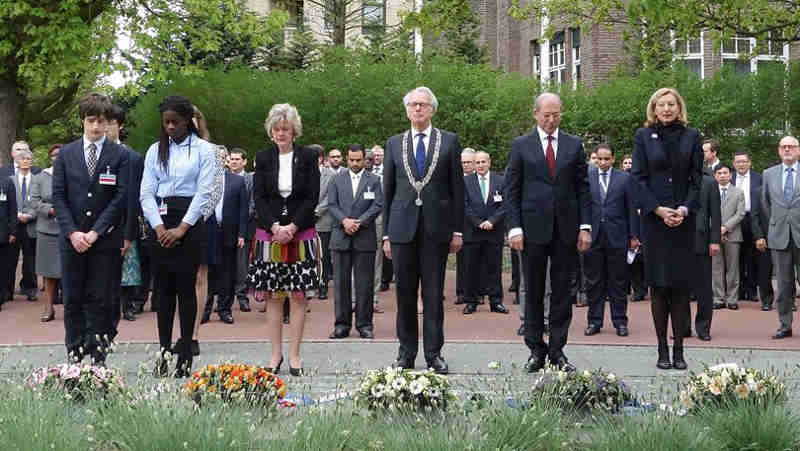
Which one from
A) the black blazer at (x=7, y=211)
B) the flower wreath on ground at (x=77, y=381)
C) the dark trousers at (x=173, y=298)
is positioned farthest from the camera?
the black blazer at (x=7, y=211)

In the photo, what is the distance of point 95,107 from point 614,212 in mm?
6380

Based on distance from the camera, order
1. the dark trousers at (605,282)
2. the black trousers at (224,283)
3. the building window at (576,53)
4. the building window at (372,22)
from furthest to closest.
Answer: the building window at (372,22), the building window at (576,53), the black trousers at (224,283), the dark trousers at (605,282)

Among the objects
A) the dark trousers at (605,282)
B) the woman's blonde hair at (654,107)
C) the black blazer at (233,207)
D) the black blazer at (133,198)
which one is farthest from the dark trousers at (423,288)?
the black blazer at (233,207)

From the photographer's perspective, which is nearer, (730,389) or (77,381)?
(730,389)

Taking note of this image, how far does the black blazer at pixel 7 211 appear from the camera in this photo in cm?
1561

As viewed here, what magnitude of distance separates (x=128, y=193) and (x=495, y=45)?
→ 101 ft

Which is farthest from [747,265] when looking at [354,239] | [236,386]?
[236,386]

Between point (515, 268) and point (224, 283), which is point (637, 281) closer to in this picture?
point (515, 268)

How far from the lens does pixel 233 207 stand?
533 inches

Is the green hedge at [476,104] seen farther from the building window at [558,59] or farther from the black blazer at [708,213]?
the black blazer at [708,213]

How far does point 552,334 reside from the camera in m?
8.86

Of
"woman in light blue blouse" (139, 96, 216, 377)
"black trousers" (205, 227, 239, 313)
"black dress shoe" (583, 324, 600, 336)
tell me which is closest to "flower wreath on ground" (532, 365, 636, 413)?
"woman in light blue blouse" (139, 96, 216, 377)

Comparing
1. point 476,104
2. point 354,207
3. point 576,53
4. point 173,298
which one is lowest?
point 173,298

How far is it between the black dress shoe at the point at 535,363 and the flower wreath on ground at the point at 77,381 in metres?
3.63
